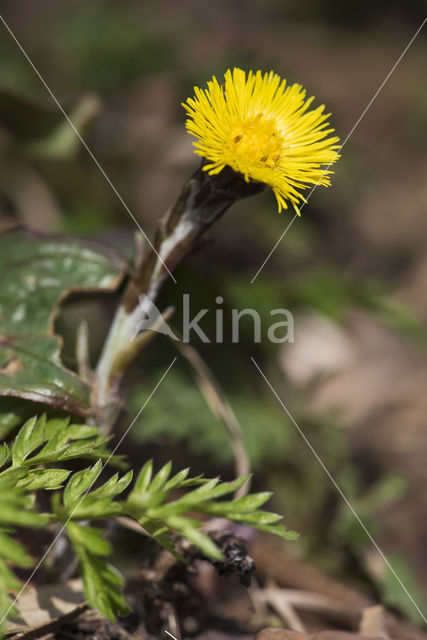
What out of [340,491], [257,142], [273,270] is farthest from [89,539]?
[273,270]

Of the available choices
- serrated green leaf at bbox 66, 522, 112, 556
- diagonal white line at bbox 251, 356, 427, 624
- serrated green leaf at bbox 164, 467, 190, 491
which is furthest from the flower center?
diagonal white line at bbox 251, 356, 427, 624

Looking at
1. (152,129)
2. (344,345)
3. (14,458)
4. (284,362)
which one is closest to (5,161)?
(152,129)

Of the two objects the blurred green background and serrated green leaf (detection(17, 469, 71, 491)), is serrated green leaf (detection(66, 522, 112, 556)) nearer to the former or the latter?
serrated green leaf (detection(17, 469, 71, 491))

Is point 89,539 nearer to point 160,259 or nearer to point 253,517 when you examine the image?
point 253,517

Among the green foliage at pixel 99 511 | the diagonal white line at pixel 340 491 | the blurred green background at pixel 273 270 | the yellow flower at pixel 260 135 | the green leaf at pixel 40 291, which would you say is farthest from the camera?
the blurred green background at pixel 273 270

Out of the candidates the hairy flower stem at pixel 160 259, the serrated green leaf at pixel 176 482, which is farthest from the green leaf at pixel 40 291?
the serrated green leaf at pixel 176 482

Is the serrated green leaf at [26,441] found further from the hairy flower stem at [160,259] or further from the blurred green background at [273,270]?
the blurred green background at [273,270]
